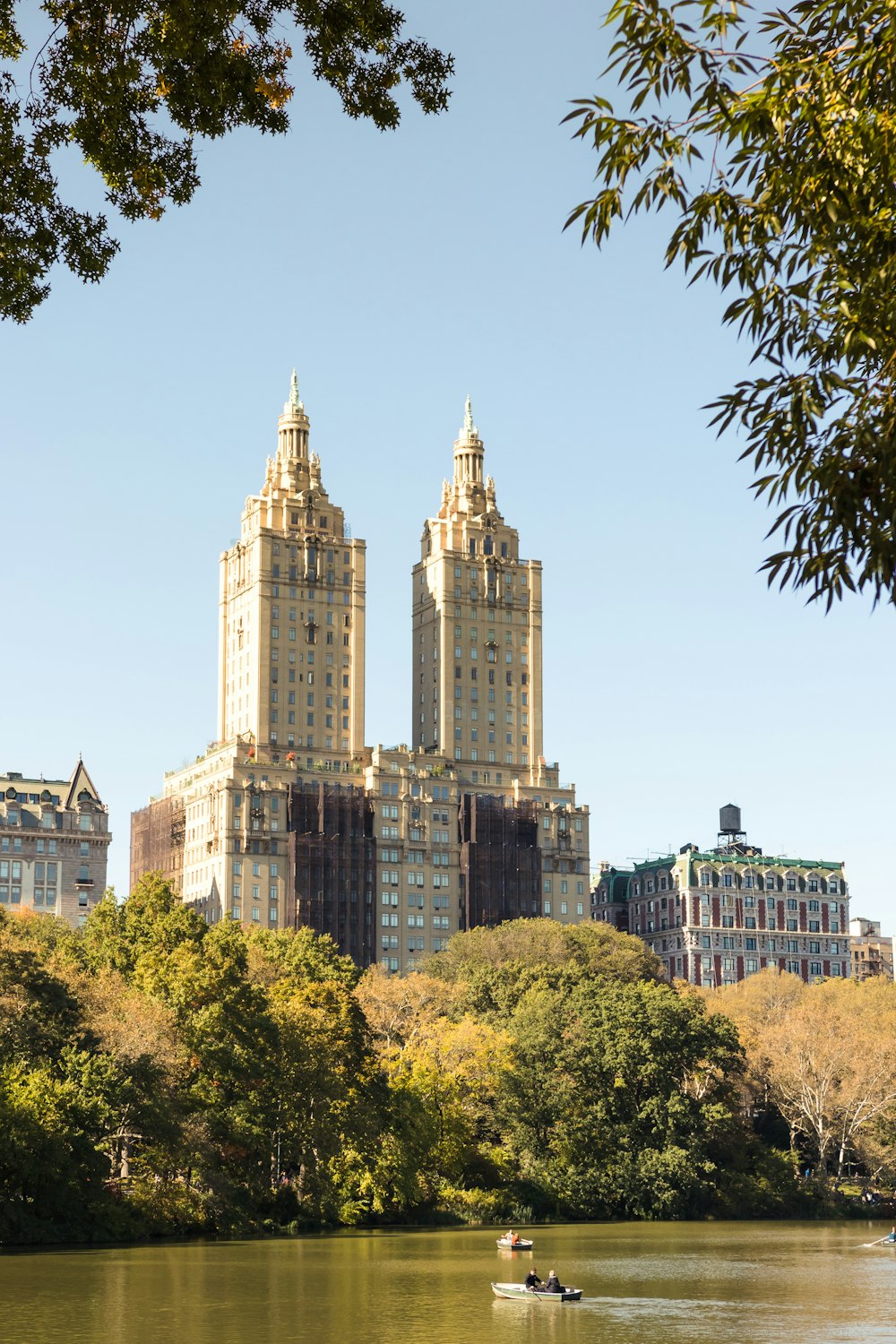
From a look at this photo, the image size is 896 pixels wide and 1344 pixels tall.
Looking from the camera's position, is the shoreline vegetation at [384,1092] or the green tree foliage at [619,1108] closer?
the shoreline vegetation at [384,1092]

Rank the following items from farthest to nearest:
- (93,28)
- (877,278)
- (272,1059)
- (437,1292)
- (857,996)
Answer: (857,996)
(272,1059)
(437,1292)
(93,28)
(877,278)

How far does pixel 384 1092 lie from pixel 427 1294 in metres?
38.0

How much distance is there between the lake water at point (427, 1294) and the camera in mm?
62750

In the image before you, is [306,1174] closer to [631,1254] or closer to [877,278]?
[631,1254]

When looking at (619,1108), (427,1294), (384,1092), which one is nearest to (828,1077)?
(619,1108)

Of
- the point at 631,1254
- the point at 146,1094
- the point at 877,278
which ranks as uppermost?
the point at 877,278

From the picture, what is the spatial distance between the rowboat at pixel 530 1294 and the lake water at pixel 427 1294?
32 centimetres

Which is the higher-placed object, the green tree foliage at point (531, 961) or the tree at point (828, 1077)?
the green tree foliage at point (531, 961)

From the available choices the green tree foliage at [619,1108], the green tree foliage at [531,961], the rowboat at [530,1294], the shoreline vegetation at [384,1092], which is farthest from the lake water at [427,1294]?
the green tree foliage at [531,961]

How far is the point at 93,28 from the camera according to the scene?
795 inches

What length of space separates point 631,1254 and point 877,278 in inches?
3363

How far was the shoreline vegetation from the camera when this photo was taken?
90.4 meters

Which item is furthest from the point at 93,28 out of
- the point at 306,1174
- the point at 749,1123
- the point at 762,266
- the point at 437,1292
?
the point at 749,1123

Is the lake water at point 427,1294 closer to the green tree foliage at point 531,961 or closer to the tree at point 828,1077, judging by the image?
the tree at point 828,1077
